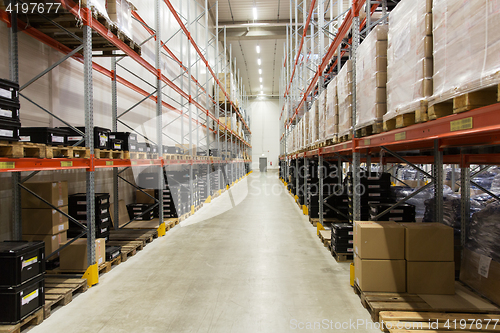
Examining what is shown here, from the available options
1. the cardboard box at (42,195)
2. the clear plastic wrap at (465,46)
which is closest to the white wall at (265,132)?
the cardboard box at (42,195)

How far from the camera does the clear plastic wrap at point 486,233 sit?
313 centimetres

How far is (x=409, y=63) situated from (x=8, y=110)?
3.71 metres

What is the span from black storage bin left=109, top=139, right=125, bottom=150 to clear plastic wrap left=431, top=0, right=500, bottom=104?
442 cm

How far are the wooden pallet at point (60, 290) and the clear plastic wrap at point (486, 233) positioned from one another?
499cm

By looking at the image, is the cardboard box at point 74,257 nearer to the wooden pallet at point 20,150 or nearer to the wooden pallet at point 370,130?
Answer: the wooden pallet at point 20,150

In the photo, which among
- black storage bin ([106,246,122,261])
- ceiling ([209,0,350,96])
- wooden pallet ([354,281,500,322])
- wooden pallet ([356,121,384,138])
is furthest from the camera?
ceiling ([209,0,350,96])

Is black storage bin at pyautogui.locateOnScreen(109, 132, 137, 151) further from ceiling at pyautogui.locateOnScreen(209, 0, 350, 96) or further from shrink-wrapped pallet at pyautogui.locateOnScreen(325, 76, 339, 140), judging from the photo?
ceiling at pyautogui.locateOnScreen(209, 0, 350, 96)

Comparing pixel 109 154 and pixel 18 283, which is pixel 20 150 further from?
pixel 109 154

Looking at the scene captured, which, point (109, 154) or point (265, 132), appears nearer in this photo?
point (109, 154)

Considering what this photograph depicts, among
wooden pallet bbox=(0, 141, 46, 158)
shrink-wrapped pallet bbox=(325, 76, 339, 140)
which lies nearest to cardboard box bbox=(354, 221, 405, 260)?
shrink-wrapped pallet bbox=(325, 76, 339, 140)

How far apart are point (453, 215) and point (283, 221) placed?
3.99 meters

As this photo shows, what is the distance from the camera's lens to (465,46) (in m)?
1.62

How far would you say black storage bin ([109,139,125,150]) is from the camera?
4.46 metres

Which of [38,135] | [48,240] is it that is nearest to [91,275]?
[48,240]
